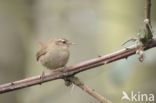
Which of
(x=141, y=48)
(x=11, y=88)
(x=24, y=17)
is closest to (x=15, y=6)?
(x=24, y=17)

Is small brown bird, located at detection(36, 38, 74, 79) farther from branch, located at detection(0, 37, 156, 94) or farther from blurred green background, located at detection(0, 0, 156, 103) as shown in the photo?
branch, located at detection(0, 37, 156, 94)

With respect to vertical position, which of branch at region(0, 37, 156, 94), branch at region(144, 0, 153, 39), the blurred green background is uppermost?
branch at region(144, 0, 153, 39)

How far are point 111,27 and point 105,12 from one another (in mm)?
1198

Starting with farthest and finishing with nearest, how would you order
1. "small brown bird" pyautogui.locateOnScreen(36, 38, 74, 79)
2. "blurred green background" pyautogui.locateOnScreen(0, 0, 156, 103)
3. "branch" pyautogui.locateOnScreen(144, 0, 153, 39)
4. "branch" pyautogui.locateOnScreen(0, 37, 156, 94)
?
"blurred green background" pyautogui.locateOnScreen(0, 0, 156, 103) → "small brown bird" pyautogui.locateOnScreen(36, 38, 74, 79) → "branch" pyautogui.locateOnScreen(0, 37, 156, 94) → "branch" pyautogui.locateOnScreen(144, 0, 153, 39)

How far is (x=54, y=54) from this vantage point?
349 centimetres

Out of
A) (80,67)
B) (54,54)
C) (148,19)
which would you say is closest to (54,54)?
(54,54)

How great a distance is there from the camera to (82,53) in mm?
5832

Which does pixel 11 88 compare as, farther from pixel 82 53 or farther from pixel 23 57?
pixel 82 53

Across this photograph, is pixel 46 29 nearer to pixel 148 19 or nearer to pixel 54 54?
pixel 54 54

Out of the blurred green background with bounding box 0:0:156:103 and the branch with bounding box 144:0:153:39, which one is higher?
the branch with bounding box 144:0:153:39

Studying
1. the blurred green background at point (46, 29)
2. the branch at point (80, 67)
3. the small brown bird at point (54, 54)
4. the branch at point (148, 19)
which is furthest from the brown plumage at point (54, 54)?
the branch at point (148, 19)

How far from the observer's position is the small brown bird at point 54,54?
3062 millimetres

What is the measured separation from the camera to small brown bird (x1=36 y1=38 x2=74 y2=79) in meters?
Answer: 3.06

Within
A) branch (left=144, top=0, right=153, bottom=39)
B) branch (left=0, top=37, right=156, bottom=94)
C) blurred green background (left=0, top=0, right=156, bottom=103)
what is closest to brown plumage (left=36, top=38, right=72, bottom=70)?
blurred green background (left=0, top=0, right=156, bottom=103)
